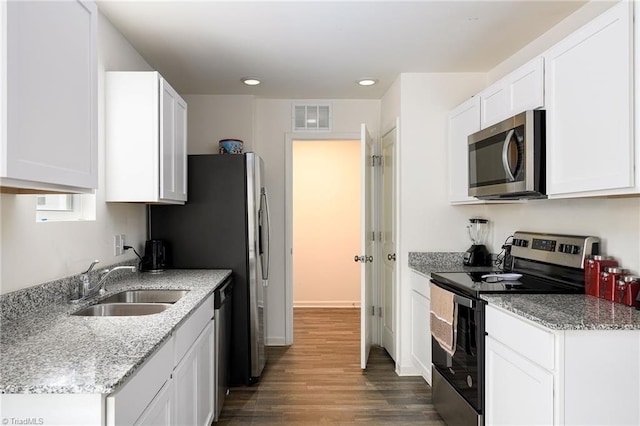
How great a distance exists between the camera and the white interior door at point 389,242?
3.95 m

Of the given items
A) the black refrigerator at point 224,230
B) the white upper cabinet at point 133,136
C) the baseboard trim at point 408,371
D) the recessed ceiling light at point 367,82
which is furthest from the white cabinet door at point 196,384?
the recessed ceiling light at point 367,82

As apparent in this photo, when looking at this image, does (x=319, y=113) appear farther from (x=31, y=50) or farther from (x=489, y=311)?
(x=31, y=50)

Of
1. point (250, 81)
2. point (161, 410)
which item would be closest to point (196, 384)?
point (161, 410)

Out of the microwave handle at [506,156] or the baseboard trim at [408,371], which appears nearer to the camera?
the microwave handle at [506,156]

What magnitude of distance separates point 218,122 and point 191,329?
2.57 meters

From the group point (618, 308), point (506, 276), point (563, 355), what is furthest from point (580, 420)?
point (506, 276)

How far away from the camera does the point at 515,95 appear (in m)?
2.61

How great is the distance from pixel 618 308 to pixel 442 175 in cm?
194

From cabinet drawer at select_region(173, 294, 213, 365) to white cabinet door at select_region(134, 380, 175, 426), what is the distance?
153mm

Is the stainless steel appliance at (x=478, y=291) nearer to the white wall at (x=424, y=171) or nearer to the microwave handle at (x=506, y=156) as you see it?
the microwave handle at (x=506, y=156)

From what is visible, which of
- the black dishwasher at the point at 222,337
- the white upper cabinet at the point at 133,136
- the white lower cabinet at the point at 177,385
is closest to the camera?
the white lower cabinet at the point at 177,385

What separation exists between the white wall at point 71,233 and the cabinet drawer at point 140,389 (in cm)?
70

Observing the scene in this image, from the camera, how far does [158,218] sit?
11.5 ft

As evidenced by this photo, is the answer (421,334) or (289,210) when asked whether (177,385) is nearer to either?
(421,334)
